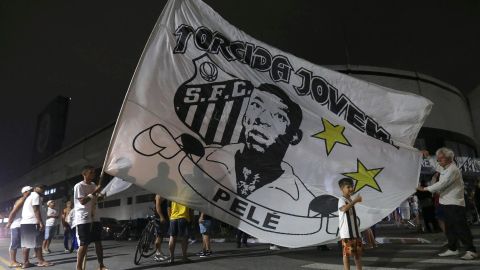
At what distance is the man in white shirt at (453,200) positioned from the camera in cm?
684

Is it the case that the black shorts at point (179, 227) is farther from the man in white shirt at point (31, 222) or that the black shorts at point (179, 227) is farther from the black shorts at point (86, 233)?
the man in white shirt at point (31, 222)

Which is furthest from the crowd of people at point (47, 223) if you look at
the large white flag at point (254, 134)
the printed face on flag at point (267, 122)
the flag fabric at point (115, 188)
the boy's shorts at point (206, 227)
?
the boy's shorts at point (206, 227)

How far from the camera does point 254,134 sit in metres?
6.07

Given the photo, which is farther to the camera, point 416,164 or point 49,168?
point 49,168

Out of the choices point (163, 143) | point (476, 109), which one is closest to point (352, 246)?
point (163, 143)

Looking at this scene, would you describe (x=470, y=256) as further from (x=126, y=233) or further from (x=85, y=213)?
(x=126, y=233)

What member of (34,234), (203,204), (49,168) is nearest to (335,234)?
(203,204)

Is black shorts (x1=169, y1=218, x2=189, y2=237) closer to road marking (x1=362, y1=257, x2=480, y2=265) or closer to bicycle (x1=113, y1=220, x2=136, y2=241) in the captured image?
road marking (x1=362, y1=257, x2=480, y2=265)

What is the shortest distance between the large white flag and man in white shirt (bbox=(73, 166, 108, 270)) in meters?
1.90

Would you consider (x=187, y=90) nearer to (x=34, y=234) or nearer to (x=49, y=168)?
(x=34, y=234)

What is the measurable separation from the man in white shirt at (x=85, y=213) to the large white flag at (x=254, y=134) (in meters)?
1.90

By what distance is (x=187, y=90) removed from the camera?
5.92 metres

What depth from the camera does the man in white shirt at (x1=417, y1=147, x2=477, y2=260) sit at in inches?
269

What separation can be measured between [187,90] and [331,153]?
7.66 feet
